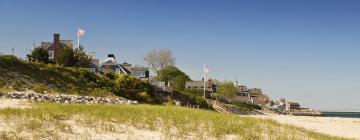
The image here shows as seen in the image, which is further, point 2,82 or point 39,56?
point 39,56

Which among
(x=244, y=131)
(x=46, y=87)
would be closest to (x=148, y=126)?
(x=244, y=131)

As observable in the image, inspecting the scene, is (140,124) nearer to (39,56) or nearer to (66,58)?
(39,56)

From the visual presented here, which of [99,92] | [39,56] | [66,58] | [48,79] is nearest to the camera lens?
[48,79]

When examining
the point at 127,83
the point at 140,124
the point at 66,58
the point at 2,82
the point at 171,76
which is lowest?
the point at 140,124

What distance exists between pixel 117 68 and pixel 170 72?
34.3 m

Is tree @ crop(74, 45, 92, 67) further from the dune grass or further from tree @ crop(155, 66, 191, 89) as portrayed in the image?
the dune grass

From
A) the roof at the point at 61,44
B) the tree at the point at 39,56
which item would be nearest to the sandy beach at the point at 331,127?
the tree at the point at 39,56

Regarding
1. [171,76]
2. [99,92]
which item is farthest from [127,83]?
[171,76]

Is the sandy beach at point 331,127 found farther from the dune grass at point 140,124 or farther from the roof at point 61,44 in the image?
the roof at point 61,44

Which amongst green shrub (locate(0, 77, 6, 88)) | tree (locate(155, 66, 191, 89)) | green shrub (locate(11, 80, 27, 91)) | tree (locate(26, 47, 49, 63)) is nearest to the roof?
tree (locate(26, 47, 49, 63))

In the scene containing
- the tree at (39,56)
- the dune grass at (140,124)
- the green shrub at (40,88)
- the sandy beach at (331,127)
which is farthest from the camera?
the tree at (39,56)

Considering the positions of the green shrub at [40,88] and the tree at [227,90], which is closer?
the green shrub at [40,88]

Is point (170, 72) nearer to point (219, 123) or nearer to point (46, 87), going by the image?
point (46, 87)

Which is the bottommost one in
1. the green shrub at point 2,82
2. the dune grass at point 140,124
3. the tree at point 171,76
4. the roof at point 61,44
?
the dune grass at point 140,124
